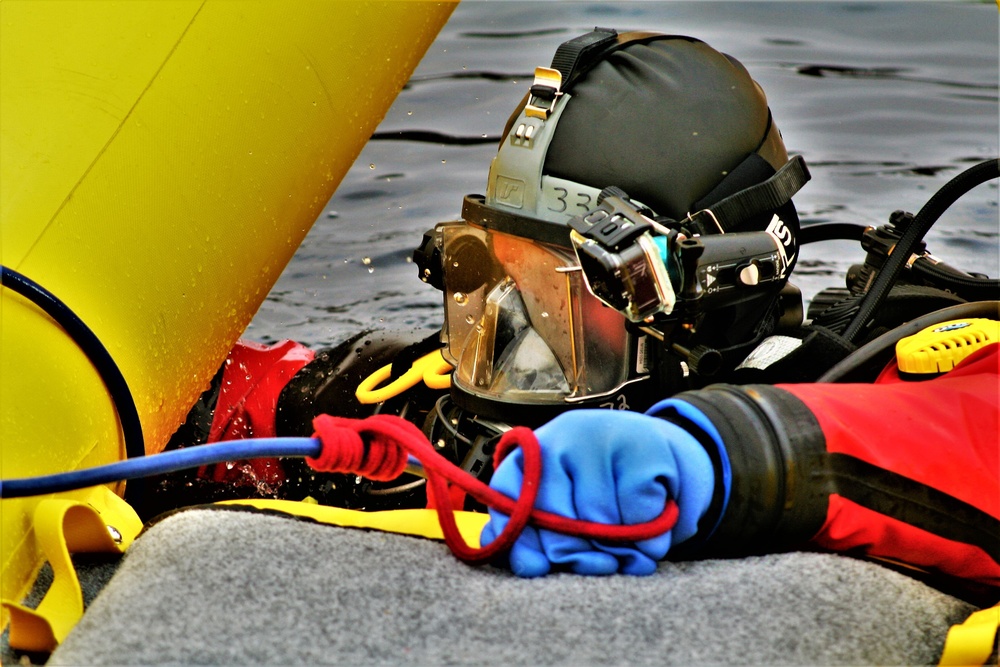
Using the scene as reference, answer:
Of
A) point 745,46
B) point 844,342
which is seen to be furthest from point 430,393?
point 745,46

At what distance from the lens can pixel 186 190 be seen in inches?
65.3

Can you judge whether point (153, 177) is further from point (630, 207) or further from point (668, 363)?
point (668, 363)

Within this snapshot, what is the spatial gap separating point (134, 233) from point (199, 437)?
61cm

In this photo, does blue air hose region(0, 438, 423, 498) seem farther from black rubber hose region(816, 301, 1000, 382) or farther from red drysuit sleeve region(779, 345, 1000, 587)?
black rubber hose region(816, 301, 1000, 382)

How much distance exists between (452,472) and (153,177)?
73 cm

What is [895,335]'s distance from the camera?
1562mm

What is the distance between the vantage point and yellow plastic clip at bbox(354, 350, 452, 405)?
1.92 metres

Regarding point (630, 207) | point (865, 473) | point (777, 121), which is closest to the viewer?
point (865, 473)

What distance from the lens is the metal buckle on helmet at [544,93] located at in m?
1.62

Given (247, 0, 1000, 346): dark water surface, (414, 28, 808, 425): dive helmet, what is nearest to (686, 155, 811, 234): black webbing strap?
Answer: (414, 28, 808, 425): dive helmet

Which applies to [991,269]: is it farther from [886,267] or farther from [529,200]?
[529,200]

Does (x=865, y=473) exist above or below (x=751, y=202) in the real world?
below

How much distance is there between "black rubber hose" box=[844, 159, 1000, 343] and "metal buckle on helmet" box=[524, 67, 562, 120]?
2.06ft

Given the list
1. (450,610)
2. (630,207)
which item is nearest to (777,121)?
(630,207)
